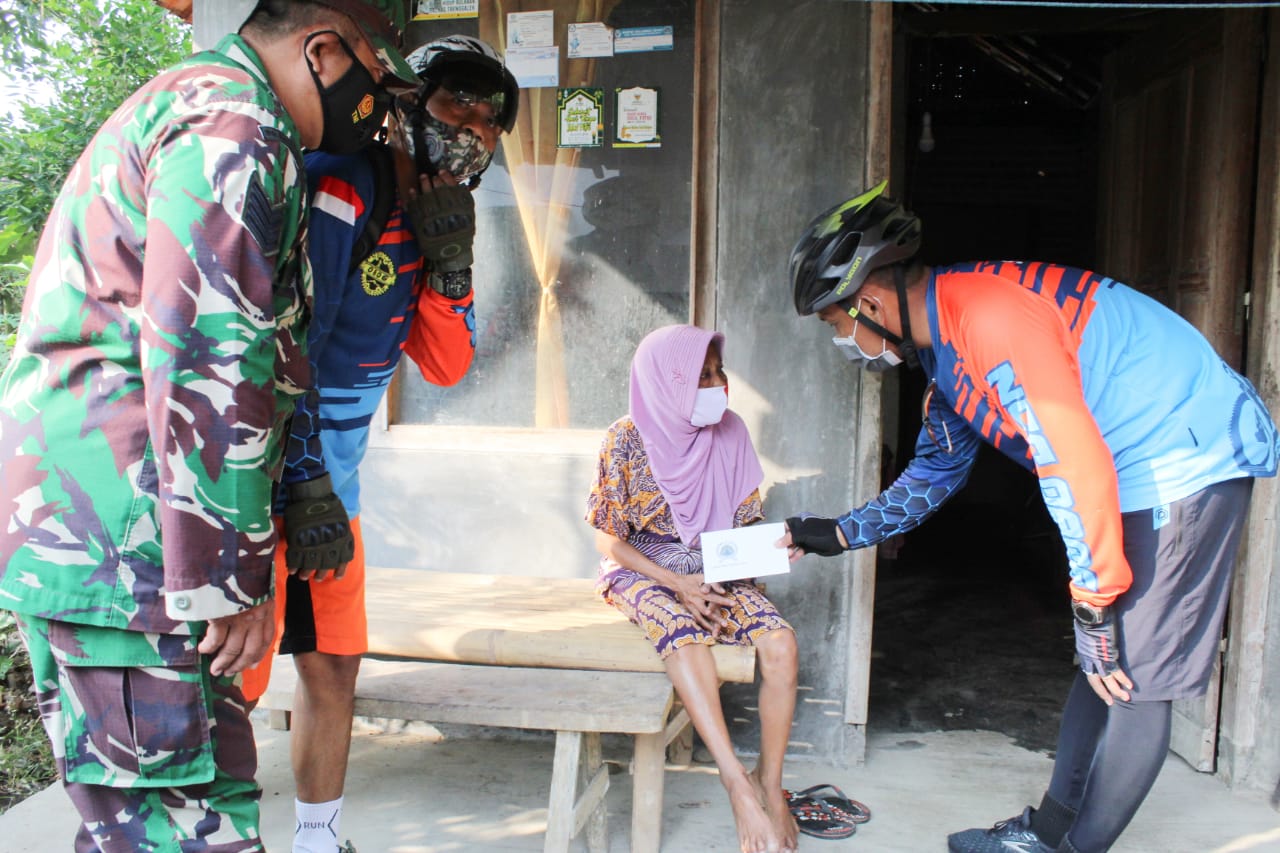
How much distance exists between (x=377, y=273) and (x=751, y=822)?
177 cm

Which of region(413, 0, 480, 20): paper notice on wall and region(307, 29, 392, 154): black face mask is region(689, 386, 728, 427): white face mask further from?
region(413, 0, 480, 20): paper notice on wall

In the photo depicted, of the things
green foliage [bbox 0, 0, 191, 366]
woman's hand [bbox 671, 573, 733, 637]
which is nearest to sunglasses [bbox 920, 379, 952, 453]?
woman's hand [bbox 671, 573, 733, 637]

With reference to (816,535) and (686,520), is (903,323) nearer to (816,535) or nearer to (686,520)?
(816,535)

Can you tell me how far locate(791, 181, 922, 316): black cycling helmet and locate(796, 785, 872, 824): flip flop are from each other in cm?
158

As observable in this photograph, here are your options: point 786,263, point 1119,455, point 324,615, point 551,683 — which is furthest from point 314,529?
point 786,263

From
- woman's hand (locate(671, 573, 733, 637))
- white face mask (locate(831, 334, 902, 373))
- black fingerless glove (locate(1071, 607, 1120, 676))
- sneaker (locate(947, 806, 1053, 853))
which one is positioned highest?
white face mask (locate(831, 334, 902, 373))

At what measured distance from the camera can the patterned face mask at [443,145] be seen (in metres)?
2.19

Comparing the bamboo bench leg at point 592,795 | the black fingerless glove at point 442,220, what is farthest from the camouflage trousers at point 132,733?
the bamboo bench leg at point 592,795

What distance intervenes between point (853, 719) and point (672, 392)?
1.39 m

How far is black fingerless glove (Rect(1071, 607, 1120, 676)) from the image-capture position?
234cm

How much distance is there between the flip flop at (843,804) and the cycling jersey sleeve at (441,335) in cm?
180

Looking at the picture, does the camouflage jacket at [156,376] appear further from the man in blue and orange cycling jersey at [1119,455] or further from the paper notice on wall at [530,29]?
the paper notice on wall at [530,29]

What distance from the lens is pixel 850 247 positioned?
8.58ft

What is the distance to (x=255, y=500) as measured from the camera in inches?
61.1
